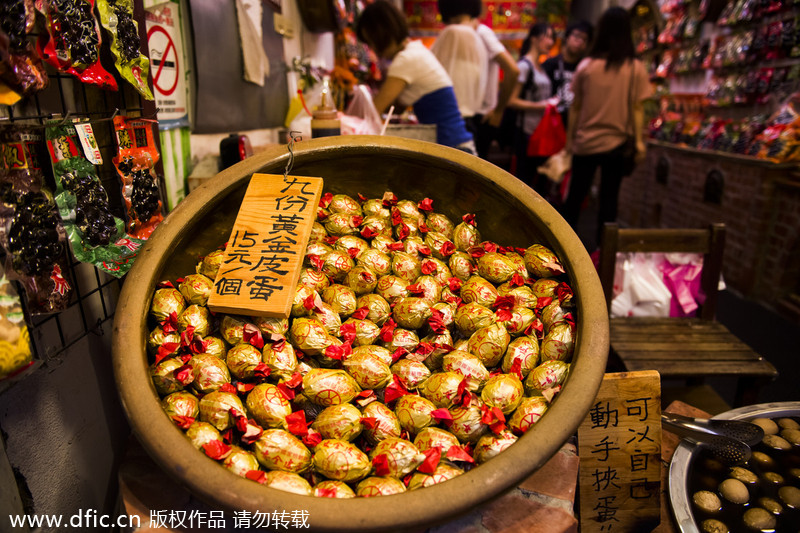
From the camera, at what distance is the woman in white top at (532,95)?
16.4 feet

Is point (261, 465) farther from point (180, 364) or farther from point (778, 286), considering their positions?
point (778, 286)

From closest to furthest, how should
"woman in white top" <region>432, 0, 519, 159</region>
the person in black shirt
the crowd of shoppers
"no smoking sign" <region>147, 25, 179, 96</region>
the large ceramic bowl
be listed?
1. the large ceramic bowl
2. "no smoking sign" <region>147, 25, 179, 96</region>
3. the crowd of shoppers
4. "woman in white top" <region>432, 0, 519, 159</region>
5. the person in black shirt

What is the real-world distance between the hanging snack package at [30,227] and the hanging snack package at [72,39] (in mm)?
187

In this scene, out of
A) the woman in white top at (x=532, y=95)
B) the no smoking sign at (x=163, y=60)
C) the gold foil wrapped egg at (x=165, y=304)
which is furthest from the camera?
the woman in white top at (x=532, y=95)

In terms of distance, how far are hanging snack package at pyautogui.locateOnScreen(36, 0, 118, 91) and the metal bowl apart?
6.21 feet

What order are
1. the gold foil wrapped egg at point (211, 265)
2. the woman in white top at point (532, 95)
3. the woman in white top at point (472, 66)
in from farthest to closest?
the woman in white top at point (532, 95)
the woman in white top at point (472, 66)
the gold foil wrapped egg at point (211, 265)

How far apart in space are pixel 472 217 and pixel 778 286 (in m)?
3.50

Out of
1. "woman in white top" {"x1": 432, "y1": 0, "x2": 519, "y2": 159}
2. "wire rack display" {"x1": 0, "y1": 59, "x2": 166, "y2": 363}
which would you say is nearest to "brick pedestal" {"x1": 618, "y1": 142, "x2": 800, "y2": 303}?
"woman in white top" {"x1": 432, "y1": 0, "x2": 519, "y2": 159}

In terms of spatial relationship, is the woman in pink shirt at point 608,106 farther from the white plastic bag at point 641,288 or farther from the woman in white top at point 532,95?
the woman in white top at point 532,95

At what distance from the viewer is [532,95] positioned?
514 centimetres

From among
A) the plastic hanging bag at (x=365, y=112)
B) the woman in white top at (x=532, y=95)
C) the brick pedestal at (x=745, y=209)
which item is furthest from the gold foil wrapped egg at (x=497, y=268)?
the woman in white top at (x=532, y=95)

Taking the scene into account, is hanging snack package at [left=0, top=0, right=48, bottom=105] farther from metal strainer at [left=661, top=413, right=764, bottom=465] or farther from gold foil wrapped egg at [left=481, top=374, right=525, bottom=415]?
metal strainer at [left=661, top=413, right=764, bottom=465]

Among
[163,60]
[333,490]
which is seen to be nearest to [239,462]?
[333,490]

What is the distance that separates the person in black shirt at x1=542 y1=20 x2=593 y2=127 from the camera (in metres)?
5.25
